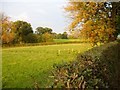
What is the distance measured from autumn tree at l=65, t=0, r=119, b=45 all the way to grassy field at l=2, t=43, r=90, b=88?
1.64ft

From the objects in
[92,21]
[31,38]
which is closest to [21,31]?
[31,38]

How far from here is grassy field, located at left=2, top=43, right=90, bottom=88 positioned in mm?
5125

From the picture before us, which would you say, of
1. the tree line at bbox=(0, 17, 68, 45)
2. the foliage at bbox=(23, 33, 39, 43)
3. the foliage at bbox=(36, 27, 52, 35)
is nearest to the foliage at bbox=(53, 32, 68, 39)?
the tree line at bbox=(0, 17, 68, 45)

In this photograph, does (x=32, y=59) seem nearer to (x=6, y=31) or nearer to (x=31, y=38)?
(x=31, y=38)

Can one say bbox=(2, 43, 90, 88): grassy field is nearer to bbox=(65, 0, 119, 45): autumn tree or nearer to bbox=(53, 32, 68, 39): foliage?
bbox=(53, 32, 68, 39): foliage

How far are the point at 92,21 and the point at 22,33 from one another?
2121 mm

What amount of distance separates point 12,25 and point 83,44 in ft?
6.24

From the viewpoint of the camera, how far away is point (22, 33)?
5.28m

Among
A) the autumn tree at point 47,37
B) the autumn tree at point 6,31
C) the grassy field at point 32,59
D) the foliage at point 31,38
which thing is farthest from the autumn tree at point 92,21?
the autumn tree at point 6,31

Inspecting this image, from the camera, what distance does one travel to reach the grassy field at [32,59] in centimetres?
512

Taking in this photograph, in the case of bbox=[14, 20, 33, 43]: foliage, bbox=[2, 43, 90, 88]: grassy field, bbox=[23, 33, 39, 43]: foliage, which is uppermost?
bbox=[14, 20, 33, 43]: foliage

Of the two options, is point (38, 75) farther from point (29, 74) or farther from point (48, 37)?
point (48, 37)

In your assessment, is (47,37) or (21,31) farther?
(47,37)

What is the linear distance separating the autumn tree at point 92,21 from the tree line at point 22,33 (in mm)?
1138
